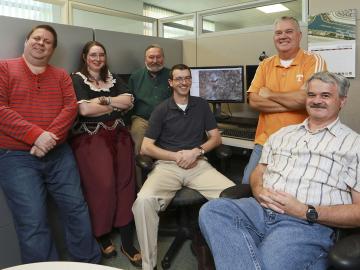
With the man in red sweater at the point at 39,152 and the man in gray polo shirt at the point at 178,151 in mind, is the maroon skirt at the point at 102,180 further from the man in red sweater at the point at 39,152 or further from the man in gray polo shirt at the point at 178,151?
the man in gray polo shirt at the point at 178,151

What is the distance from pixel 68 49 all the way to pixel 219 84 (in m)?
1.17

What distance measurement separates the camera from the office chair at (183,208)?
1.91 m

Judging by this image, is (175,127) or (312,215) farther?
(175,127)

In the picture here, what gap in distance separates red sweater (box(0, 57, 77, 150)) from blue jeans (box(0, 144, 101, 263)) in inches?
3.8

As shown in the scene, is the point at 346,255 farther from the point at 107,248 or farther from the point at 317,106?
the point at 107,248

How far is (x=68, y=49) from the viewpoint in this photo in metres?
2.18

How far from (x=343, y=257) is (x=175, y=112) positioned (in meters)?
1.35

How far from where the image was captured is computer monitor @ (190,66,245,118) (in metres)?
2.62

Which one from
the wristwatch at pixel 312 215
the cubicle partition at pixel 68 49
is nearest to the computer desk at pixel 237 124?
the cubicle partition at pixel 68 49

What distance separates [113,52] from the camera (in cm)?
249

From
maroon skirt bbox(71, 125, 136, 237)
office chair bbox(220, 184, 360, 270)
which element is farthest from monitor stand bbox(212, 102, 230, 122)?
office chair bbox(220, 184, 360, 270)

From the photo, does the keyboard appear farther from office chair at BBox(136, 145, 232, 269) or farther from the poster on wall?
the poster on wall

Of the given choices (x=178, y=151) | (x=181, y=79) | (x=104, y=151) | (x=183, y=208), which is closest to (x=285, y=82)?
(x=181, y=79)

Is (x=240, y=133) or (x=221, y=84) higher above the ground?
(x=221, y=84)
